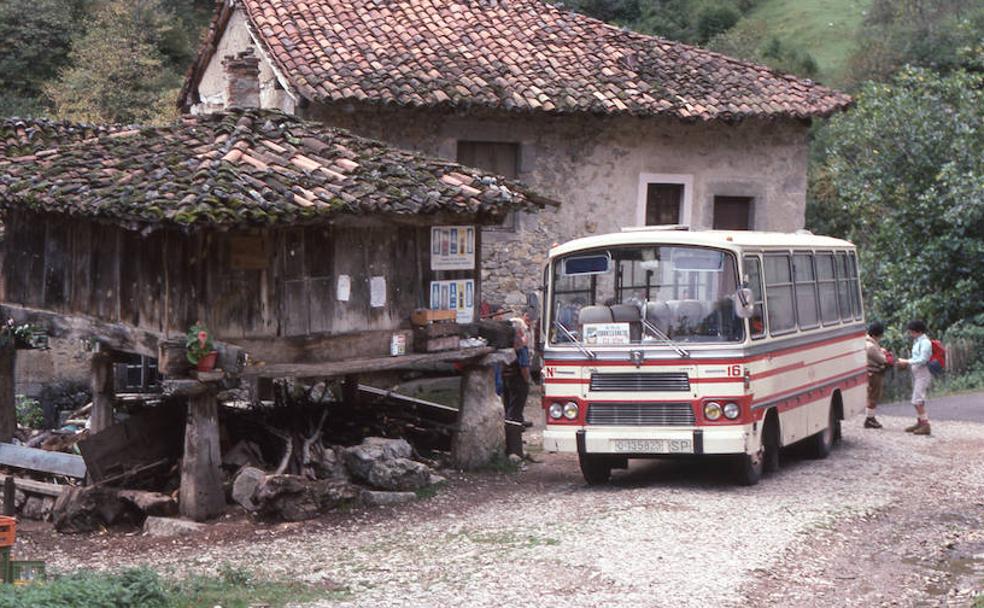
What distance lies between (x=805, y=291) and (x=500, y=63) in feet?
24.5

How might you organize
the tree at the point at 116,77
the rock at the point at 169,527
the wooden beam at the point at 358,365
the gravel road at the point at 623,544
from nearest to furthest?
the gravel road at the point at 623,544, the rock at the point at 169,527, the wooden beam at the point at 358,365, the tree at the point at 116,77

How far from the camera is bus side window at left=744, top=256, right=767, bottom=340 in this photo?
42.9ft

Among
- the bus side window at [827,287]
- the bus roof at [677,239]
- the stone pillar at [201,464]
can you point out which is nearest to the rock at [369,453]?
the stone pillar at [201,464]

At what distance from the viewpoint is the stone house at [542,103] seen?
19172 millimetres

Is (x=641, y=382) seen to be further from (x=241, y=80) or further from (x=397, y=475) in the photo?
(x=241, y=80)

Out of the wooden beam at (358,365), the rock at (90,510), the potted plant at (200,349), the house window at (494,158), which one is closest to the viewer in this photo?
the potted plant at (200,349)

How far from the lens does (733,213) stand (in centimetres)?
2281

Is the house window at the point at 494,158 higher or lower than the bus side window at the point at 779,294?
higher

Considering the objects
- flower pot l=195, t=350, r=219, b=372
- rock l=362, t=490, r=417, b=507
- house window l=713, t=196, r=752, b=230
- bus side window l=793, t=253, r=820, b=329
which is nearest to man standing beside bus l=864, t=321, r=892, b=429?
bus side window l=793, t=253, r=820, b=329

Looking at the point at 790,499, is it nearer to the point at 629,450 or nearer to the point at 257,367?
the point at 629,450

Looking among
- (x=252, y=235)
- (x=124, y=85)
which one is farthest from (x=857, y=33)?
(x=252, y=235)

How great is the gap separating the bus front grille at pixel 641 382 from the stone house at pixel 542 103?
22.7 ft

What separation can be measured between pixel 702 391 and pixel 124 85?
23982 millimetres

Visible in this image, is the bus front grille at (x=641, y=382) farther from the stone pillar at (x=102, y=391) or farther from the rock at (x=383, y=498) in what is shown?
the stone pillar at (x=102, y=391)
